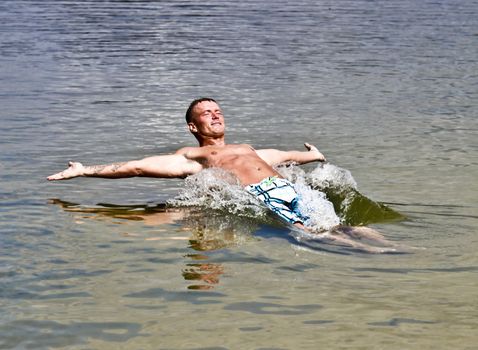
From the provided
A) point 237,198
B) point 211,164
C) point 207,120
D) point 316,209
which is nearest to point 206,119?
point 207,120

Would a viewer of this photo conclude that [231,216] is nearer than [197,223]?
No

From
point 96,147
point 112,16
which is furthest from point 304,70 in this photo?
point 112,16

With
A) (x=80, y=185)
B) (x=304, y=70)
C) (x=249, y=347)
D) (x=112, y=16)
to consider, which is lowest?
(x=249, y=347)

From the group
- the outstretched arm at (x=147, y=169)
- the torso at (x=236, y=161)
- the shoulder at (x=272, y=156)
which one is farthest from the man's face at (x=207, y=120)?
the shoulder at (x=272, y=156)

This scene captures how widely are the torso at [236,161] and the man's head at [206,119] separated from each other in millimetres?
159

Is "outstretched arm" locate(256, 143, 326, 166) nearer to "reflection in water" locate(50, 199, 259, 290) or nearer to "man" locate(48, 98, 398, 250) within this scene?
"man" locate(48, 98, 398, 250)

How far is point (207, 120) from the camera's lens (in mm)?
11984

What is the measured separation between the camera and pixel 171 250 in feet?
31.8

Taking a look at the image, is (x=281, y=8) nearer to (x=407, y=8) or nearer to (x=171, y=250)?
(x=407, y=8)

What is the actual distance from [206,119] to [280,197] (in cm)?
160

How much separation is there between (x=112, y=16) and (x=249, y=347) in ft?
98.8

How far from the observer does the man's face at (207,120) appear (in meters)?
12.0

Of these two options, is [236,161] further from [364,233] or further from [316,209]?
[364,233]

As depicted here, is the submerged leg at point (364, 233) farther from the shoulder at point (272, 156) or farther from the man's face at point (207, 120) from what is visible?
the man's face at point (207, 120)
